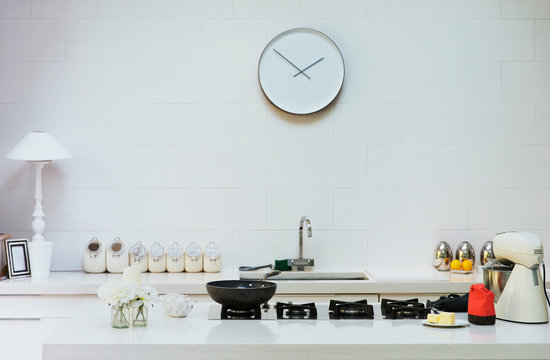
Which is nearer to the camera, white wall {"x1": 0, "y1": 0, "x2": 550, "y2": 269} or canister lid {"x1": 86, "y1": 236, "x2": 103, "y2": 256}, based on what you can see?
canister lid {"x1": 86, "y1": 236, "x2": 103, "y2": 256}

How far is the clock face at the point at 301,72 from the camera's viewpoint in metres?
3.92

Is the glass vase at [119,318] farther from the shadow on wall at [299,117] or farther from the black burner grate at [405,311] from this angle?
the shadow on wall at [299,117]

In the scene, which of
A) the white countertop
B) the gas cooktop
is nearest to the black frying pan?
the gas cooktop

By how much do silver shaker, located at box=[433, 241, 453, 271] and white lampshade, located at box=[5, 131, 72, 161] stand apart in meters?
2.05

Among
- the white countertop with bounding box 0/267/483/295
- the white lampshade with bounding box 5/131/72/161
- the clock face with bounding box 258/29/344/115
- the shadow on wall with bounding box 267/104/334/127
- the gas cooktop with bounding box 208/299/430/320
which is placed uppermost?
the clock face with bounding box 258/29/344/115

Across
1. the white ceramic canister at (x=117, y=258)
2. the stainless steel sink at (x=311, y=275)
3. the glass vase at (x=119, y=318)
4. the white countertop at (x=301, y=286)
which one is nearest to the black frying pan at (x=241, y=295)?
the glass vase at (x=119, y=318)

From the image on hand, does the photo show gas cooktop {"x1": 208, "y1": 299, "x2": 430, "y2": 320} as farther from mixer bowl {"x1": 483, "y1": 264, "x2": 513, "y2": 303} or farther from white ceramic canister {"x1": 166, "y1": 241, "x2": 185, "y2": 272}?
white ceramic canister {"x1": 166, "y1": 241, "x2": 185, "y2": 272}

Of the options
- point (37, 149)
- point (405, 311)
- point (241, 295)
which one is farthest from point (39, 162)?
point (405, 311)

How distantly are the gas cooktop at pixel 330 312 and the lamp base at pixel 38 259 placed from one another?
4.66 ft

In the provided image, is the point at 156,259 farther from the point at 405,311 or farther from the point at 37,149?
the point at 405,311

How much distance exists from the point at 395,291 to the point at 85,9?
2.27m

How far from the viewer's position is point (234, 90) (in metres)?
3.95

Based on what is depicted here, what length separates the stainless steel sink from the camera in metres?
3.74

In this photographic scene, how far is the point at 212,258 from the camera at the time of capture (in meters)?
3.76
